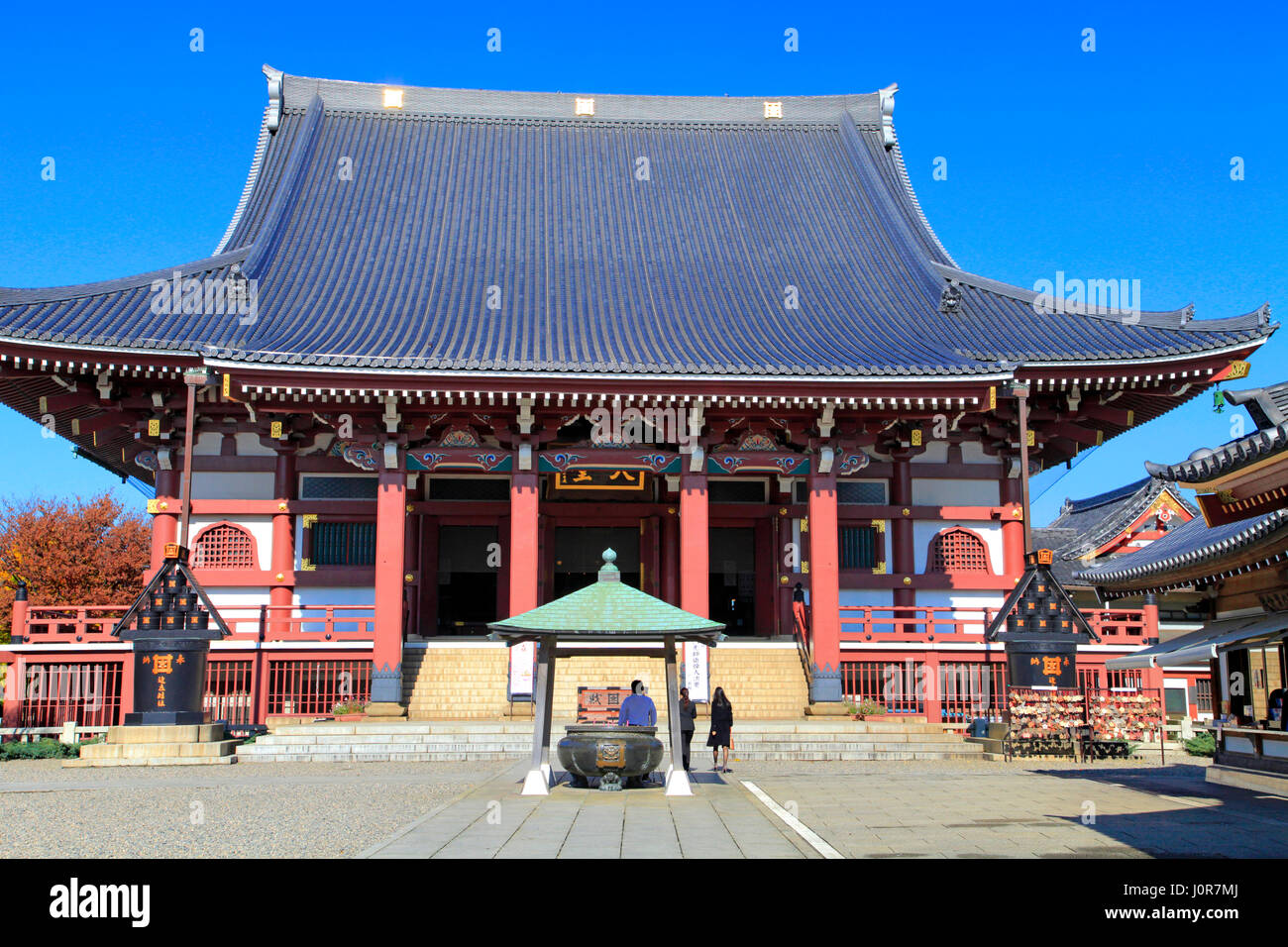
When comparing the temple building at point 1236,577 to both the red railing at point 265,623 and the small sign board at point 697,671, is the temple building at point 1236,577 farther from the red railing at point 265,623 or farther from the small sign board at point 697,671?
the red railing at point 265,623

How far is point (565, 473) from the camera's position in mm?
24516

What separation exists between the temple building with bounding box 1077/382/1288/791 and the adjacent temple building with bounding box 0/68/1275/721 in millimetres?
2038

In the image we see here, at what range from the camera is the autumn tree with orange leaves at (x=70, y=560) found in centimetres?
4322

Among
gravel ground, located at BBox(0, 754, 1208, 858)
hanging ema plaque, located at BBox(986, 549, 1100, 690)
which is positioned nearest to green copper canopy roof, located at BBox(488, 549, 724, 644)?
gravel ground, located at BBox(0, 754, 1208, 858)

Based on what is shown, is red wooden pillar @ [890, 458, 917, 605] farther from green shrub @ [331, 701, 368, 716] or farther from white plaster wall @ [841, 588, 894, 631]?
green shrub @ [331, 701, 368, 716]

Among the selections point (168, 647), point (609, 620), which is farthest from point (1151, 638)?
point (168, 647)

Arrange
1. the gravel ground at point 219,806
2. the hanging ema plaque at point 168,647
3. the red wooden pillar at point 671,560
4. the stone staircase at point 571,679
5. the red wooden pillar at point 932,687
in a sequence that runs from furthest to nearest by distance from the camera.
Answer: the red wooden pillar at point 671,560
the red wooden pillar at point 932,687
the stone staircase at point 571,679
the hanging ema plaque at point 168,647
the gravel ground at point 219,806

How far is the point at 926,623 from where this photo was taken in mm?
22328

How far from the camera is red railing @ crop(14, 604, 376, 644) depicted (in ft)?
68.6

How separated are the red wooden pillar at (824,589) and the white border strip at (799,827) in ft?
24.2

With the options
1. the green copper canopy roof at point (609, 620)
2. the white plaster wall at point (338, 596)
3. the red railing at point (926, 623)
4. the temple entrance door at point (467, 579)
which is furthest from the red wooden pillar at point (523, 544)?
the green copper canopy roof at point (609, 620)

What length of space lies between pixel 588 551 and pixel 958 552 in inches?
364

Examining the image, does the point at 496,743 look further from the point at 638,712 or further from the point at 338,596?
the point at 338,596
